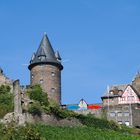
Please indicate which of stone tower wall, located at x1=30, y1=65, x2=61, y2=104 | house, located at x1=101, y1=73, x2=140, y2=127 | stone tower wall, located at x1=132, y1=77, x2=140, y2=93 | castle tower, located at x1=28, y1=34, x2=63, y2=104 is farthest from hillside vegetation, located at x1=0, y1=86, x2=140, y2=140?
stone tower wall, located at x1=132, y1=77, x2=140, y2=93

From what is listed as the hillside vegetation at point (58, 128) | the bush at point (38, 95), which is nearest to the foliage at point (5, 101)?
the hillside vegetation at point (58, 128)

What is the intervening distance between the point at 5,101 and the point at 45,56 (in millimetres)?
17088

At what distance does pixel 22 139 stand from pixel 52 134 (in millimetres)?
13035

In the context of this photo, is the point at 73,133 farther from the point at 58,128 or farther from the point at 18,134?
the point at 18,134

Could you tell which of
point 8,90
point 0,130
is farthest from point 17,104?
point 0,130

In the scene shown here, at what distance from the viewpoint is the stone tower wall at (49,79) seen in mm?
79688

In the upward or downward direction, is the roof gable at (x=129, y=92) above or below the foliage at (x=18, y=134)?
above

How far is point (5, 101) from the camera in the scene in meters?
66.2

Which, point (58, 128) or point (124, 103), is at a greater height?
point (124, 103)

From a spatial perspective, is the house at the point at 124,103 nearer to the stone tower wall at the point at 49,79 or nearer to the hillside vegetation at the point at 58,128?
the stone tower wall at the point at 49,79

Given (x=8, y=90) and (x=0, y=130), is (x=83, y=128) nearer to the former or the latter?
(x=8, y=90)

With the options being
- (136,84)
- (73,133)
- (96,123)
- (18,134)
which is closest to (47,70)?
(96,123)

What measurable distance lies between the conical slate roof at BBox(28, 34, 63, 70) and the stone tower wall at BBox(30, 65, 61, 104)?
0.66m

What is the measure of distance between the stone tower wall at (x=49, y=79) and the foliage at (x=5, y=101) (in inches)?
404
